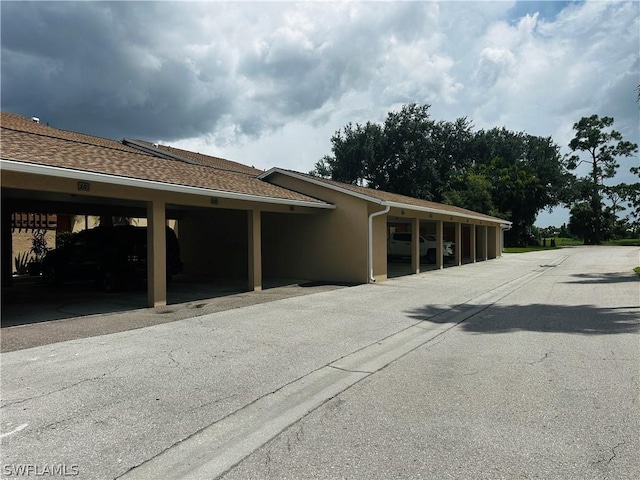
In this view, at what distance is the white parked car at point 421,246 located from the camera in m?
25.6

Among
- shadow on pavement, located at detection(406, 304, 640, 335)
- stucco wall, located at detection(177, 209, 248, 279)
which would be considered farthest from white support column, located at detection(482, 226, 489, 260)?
shadow on pavement, located at detection(406, 304, 640, 335)

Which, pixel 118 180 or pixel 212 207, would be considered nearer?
pixel 118 180

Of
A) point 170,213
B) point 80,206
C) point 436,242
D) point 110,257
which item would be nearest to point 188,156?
point 170,213

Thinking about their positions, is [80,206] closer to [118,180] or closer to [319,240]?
[118,180]

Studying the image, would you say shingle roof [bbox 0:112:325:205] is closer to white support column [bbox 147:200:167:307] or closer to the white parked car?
white support column [bbox 147:200:167:307]

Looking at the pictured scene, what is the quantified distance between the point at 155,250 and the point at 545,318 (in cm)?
840

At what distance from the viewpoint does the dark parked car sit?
12.3m

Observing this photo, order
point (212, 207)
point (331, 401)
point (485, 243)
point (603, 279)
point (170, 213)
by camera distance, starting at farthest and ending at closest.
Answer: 1. point (485, 243)
2. point (170, 213)
3. point (603, 279)
4. point (212, 207)
5. point (331, 401)

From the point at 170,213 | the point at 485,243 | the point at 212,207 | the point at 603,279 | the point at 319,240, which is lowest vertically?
the point at 603,279

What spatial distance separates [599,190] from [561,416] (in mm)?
67714

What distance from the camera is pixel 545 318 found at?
28.0 ft

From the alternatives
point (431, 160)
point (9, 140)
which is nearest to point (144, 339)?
point (9, 140)

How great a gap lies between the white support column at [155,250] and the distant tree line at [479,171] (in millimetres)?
38795

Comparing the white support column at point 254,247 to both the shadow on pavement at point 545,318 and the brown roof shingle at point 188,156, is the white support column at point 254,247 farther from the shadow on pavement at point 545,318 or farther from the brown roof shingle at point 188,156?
the brown roof shingle at point 188,156
